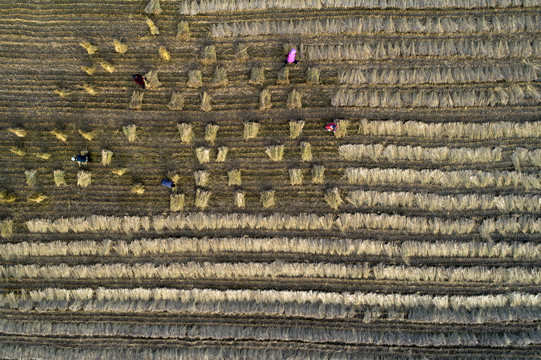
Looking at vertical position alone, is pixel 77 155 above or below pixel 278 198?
above

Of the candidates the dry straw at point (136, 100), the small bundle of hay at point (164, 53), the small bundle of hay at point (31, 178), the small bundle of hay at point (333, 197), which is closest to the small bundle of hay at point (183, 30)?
the small bundle of hay at point (164, 53)

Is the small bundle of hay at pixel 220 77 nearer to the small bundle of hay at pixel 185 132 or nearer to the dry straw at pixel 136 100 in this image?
the small bundle of hay at pixel 185 132

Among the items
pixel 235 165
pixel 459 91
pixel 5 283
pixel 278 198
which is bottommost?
pixel 5 283

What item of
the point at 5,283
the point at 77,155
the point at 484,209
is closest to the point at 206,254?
the point at 77,155

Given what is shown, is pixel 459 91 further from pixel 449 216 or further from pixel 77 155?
pixel 77 155

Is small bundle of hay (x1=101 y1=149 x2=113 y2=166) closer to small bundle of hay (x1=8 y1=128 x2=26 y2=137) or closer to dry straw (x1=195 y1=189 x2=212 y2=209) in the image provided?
small bundle of hay (x1=8 y1=128 x2=26 y2=137)

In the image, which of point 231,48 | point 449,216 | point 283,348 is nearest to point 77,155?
point 231,48
